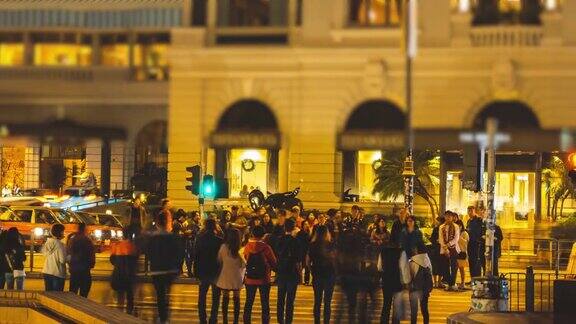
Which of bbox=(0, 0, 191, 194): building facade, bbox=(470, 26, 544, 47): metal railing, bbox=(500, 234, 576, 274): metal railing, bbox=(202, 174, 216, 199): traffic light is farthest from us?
bbox=(500, 234, 576, 274): metal railing

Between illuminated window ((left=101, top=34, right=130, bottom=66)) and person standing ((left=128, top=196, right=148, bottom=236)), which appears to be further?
person standing ((left=128, top=196, right=148, bottom=236))

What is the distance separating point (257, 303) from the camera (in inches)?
923

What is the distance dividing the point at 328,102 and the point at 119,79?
9.96 metres

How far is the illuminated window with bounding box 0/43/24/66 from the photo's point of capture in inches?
320

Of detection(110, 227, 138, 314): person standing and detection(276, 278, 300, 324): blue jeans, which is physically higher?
detection(110, 227, 138, 314): person standing

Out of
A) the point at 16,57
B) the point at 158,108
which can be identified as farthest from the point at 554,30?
the point at 16,57

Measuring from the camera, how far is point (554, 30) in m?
14.1

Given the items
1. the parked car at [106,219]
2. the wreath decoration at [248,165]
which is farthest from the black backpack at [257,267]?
the parked car at [106,219]

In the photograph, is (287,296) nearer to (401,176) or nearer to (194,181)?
(194,181)

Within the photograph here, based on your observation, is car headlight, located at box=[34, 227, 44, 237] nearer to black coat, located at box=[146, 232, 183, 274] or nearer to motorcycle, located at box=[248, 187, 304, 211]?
motorcycle, located at box=[248, 187, 304, 211]

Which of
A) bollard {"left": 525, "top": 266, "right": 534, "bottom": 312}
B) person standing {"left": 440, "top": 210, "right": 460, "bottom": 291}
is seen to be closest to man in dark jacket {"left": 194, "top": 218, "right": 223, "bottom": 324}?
bollard {"left": 525, "top": 266, "right": 534, "bottom": 312}

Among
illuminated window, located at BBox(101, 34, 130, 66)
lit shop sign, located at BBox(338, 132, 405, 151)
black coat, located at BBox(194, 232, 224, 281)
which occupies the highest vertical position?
illuminated window, located at BBox(101, 34, 130, 66)

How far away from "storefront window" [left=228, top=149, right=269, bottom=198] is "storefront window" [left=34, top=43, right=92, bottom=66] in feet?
75.0

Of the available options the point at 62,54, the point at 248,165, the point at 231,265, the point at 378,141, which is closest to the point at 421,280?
the point at 231,265
